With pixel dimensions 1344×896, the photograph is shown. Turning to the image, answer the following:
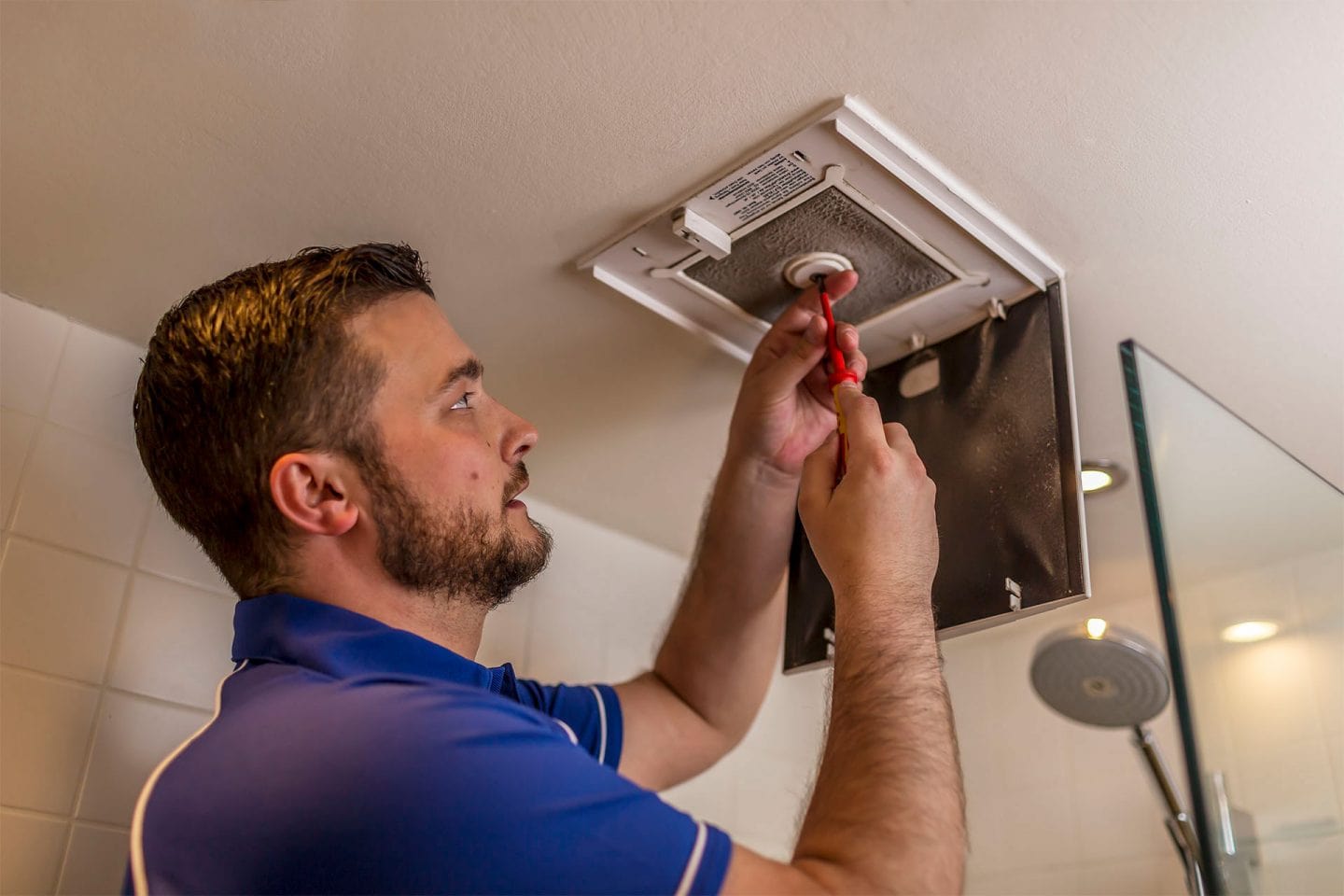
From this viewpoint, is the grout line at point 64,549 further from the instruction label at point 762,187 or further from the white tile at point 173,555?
the instruction label at point 762,187

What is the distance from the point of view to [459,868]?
0.75 meters

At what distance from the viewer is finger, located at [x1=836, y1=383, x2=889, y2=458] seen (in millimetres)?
1056

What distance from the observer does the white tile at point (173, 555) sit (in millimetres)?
1443

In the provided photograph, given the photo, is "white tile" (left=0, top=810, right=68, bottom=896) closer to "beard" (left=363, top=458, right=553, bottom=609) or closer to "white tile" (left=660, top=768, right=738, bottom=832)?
"beard" (left=363, top=458, right=553, bottom=609)

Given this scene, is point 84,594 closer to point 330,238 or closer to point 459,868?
point 330,238

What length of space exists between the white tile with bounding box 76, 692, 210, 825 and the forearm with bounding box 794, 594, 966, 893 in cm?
82

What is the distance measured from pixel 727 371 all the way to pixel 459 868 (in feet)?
2.74

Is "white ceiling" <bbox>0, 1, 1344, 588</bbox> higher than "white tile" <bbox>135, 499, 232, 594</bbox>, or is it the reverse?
"white ceiling" <bbox>0, 1, 1344, 588</bbox>

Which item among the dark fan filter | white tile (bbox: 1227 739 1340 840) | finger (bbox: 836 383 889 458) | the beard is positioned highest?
the dark fan filter

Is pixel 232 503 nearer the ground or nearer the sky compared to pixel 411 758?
nearer the sky

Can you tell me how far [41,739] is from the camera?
50.8 inches

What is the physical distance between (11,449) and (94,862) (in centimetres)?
45

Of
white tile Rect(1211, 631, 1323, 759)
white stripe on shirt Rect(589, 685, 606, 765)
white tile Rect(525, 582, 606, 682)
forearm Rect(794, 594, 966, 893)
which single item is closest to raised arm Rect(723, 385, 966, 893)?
forearm Rect(794, 594, 966, 893)

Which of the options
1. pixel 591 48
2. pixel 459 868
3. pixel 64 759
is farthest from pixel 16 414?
pixel 459 868
